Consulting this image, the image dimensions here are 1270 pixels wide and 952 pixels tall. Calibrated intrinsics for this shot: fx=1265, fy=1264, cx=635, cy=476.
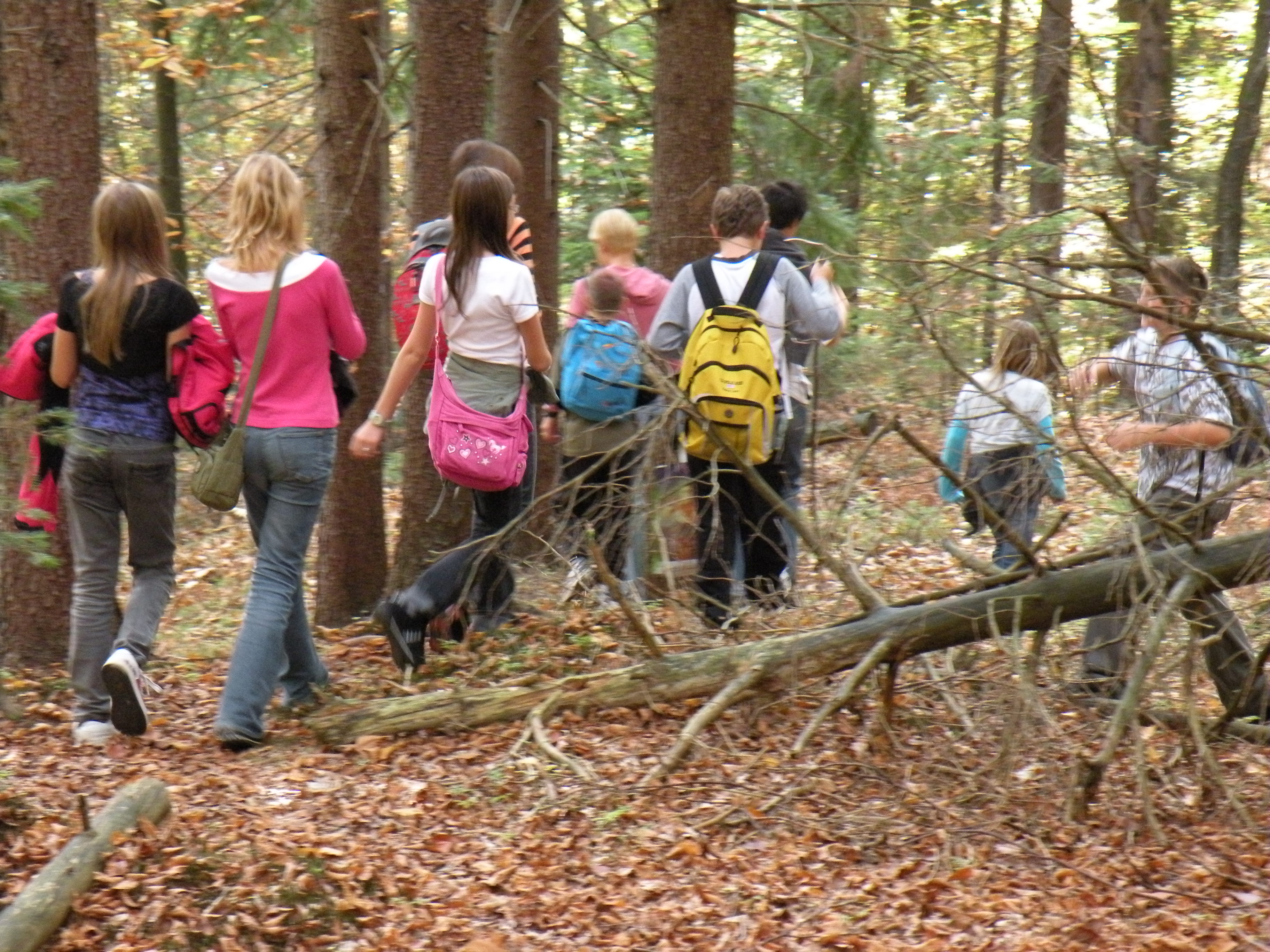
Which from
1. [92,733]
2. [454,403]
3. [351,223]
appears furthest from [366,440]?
[351,223]

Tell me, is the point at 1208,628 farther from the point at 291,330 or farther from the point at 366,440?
the point at 291,330

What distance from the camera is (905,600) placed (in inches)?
202

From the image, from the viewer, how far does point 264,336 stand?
5004 mm

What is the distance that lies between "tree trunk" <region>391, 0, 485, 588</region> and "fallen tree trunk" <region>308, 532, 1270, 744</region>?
4.44 ft

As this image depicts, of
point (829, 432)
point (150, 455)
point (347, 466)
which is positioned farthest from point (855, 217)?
point (150, 455)

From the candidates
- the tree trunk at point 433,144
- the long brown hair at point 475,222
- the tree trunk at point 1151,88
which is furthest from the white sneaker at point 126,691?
the tree trunk at point 1151,88

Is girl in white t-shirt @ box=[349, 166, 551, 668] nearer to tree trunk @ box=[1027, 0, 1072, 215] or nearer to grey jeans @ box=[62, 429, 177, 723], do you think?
grey jeans @ box=[62, 429, 177, 723]

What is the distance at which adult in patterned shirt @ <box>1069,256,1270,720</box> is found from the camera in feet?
15.3

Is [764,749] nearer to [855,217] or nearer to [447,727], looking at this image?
[447,727]

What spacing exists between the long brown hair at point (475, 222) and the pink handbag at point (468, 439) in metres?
0.08

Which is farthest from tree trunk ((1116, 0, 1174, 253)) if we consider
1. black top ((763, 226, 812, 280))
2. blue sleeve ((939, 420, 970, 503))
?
blue sleeve ((939, 420, 970, 503))

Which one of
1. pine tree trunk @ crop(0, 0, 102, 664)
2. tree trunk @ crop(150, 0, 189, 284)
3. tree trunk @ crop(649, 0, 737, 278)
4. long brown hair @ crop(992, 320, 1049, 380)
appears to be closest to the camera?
long brown hair @ crop(992, 320, 1049, 380)

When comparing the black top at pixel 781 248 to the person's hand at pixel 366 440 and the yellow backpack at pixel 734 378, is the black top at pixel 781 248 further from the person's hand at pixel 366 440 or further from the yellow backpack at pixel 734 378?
the person's hand at pixel 366 440

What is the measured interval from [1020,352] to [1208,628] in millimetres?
1308
